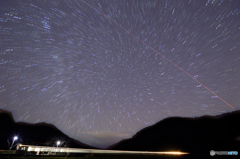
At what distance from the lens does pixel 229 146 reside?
70500mm

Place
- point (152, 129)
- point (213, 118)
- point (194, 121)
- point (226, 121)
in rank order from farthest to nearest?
point (152, 129) < point (194, 121) < point (213, 118) < point (226, 121)

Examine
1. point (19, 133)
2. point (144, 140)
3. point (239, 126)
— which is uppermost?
point (239, 126)

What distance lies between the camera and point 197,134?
11931 centimetres

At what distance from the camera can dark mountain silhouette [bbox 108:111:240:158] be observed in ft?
277

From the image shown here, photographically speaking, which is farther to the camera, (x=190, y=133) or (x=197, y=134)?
(x=190, y=133)

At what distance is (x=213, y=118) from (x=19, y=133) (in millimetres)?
245821

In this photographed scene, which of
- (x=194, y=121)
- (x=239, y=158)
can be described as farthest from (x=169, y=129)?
(x=239, y=158)

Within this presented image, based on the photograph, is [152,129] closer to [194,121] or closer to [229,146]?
[194,121]

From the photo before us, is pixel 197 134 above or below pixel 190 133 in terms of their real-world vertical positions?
above

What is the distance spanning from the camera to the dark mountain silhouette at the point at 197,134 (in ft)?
277

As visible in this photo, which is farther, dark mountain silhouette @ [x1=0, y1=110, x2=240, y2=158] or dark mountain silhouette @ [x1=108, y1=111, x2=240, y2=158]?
dark mountain silhouette @ [x1=0, y1=110, x2=240, y2=158]

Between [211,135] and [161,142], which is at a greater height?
[211,135]

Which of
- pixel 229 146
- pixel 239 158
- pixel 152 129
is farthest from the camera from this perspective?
pixel 152 129

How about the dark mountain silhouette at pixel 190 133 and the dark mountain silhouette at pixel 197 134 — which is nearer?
the dark mountain silhouette at pixel 197 134
